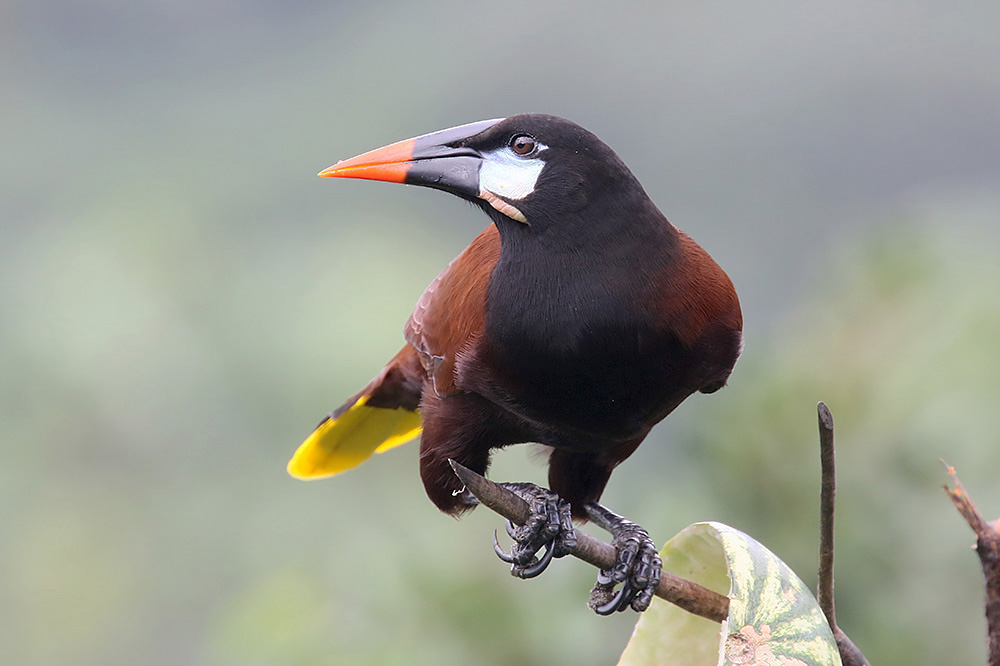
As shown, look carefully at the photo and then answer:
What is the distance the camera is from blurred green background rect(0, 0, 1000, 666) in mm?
2777

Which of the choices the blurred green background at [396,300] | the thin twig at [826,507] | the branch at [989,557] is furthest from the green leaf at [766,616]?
the blurred green background at [396,300]

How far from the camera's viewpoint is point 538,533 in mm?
1950

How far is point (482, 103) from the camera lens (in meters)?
6.42

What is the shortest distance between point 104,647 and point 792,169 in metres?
3.64

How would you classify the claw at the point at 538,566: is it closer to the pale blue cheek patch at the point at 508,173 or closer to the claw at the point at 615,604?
the claw at the point at 615,604

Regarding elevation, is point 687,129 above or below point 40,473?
above

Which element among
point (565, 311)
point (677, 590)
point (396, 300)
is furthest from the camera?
point (396, 300)

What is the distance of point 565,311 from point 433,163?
336 mm

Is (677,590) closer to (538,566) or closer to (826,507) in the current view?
(826,507)

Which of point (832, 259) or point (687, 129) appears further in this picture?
point (687, 129)

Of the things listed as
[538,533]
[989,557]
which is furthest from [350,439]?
[989,557]

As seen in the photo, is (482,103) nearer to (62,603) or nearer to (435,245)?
(435,245)

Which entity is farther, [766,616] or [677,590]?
[677,590]

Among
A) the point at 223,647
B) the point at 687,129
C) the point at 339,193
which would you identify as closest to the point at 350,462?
the point at 223,647
